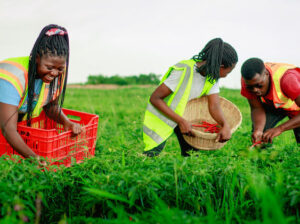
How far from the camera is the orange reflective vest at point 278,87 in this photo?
11.6 ft

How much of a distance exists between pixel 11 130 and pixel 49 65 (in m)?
0.64

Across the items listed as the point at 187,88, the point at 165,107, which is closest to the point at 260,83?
the point at 187,88

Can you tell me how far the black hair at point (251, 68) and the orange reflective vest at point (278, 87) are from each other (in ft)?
0.70

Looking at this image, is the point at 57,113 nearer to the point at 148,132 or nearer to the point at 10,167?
the point at 148,132

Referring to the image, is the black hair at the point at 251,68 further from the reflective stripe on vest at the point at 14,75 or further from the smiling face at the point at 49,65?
the reflective stripe on vest at the point at 14,75

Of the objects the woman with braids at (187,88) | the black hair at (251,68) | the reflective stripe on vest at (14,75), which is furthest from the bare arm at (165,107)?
the reflective stripe on vest at (14,75)

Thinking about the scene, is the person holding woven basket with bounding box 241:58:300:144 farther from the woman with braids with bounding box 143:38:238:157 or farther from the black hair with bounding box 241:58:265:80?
the woman with braids with bounding box 143:38:238:157

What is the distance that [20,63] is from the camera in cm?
290

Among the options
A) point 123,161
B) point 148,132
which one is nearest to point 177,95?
point 148,132

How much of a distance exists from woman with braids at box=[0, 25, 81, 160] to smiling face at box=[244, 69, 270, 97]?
1.85 m

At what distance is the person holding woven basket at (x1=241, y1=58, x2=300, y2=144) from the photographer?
133 inches

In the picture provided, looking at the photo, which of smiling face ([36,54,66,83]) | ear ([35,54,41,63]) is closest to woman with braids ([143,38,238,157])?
smiling face ([36,54,66,83])

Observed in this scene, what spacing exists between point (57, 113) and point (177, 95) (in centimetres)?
127

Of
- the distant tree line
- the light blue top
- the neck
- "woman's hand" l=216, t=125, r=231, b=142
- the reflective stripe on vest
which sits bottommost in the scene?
the distant tree line
